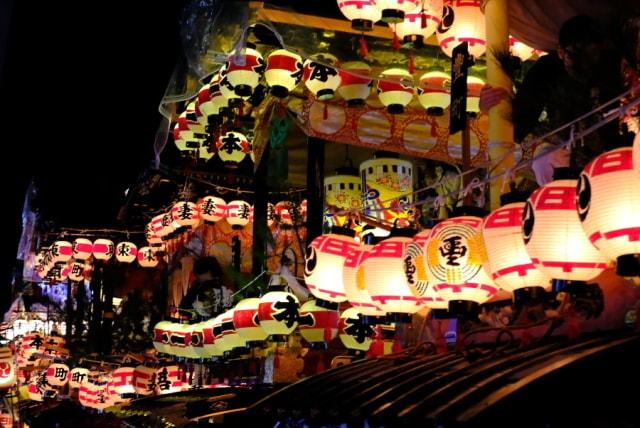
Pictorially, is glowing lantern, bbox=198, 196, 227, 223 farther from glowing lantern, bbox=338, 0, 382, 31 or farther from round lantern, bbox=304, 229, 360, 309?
round lantern, bbox=304, 229, 360, 309

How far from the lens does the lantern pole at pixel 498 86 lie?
812 centimetres

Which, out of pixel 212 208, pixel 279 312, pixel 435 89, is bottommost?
pixel 279 312

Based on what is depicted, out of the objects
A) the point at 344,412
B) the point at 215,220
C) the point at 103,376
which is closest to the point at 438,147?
the point at 344,412

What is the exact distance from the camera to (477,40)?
30.2 feet

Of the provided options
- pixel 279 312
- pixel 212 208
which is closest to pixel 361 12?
pixel 279 312

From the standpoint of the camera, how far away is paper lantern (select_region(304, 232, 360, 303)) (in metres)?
8.44

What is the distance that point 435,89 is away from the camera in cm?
1062

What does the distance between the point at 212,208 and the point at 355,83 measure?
29.6 ft

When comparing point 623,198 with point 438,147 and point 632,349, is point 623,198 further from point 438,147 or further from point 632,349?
point 438,147

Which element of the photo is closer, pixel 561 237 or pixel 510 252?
pixel 561 237

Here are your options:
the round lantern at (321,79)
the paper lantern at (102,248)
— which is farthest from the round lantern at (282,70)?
the paper lantern at (102,248)

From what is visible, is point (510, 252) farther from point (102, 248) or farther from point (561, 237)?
point (102, 248)

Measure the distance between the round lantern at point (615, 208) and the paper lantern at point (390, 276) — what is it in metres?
2.62

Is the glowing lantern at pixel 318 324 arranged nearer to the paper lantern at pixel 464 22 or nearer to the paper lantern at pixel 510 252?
the paper lantern at pixel 464 22
